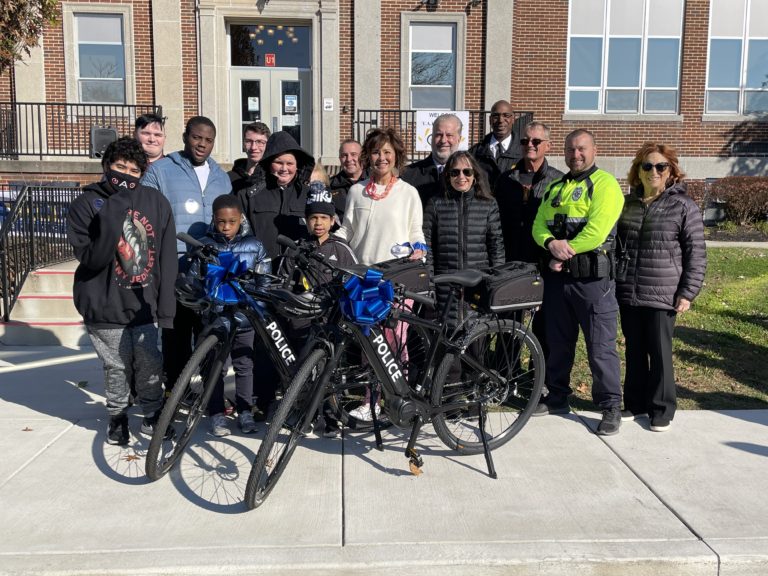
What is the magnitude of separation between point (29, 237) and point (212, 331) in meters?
5.85

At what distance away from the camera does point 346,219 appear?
16.5ft

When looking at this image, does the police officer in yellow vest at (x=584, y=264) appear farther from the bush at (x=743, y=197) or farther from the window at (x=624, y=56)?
the window at (x=624, y=56)

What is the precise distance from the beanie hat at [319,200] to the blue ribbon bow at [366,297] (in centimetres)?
103

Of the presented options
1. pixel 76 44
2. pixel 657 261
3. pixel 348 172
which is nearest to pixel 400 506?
pixel 657 261

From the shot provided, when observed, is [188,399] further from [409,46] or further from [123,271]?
[409,46]

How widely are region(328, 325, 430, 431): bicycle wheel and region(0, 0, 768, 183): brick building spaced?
36.0 feet

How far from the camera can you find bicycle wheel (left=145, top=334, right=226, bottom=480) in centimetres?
392

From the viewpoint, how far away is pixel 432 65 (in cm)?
1554

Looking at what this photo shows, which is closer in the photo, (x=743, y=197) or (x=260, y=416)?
(x=260, y=416)

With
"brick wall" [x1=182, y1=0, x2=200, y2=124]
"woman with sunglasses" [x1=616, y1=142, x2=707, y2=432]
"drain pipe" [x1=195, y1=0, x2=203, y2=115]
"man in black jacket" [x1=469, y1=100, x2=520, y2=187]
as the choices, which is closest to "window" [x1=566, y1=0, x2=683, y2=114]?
"drain pipe" [x1=195, y1=0, x2=203, y2=115]

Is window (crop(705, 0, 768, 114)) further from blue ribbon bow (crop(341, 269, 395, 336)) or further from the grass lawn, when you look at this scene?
blue ribbon bow (crop(341, 269, 395, 336))

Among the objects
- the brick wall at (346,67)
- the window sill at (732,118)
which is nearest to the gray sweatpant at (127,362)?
the brick wall at (346,67)

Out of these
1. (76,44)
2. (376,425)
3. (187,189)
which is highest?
(76,44)

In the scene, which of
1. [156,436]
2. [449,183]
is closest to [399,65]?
[449,183]
